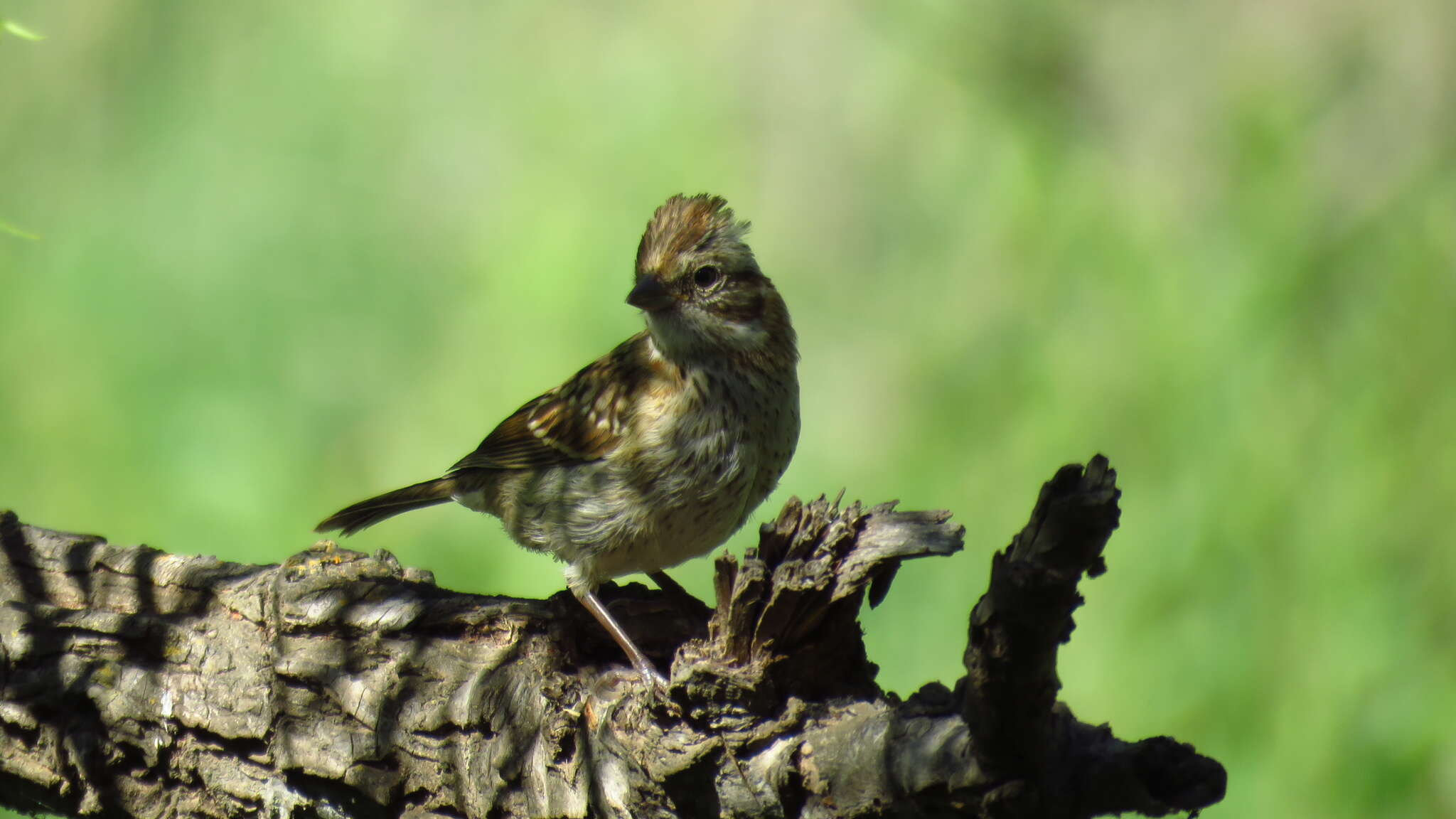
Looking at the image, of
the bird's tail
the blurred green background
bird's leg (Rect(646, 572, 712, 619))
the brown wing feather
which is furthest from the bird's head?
the bird's tail

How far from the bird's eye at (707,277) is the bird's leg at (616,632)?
105 cm

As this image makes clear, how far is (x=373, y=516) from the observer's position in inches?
186

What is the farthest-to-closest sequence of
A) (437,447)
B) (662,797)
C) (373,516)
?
(437,447) → (373,516) → (662,797)

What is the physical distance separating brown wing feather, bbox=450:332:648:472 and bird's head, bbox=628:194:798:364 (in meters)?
0.23

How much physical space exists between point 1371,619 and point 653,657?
3.02 m

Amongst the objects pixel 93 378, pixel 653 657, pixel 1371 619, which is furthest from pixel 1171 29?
pixel 93 378

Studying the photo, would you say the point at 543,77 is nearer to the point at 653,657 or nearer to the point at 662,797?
the point at 653,657

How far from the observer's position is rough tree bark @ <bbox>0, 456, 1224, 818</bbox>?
238 cm

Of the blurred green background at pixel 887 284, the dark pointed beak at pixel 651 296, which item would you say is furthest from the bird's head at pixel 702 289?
the blurred green background at pixel 887 284

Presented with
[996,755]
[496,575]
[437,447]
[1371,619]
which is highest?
[437,447]

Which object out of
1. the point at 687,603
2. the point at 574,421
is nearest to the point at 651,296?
the point at 574,421

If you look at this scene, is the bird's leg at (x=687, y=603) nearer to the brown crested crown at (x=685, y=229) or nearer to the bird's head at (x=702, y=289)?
the bird's head at (x=702, y=289)

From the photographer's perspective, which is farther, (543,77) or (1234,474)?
(543,77)

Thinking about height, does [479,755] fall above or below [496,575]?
below
